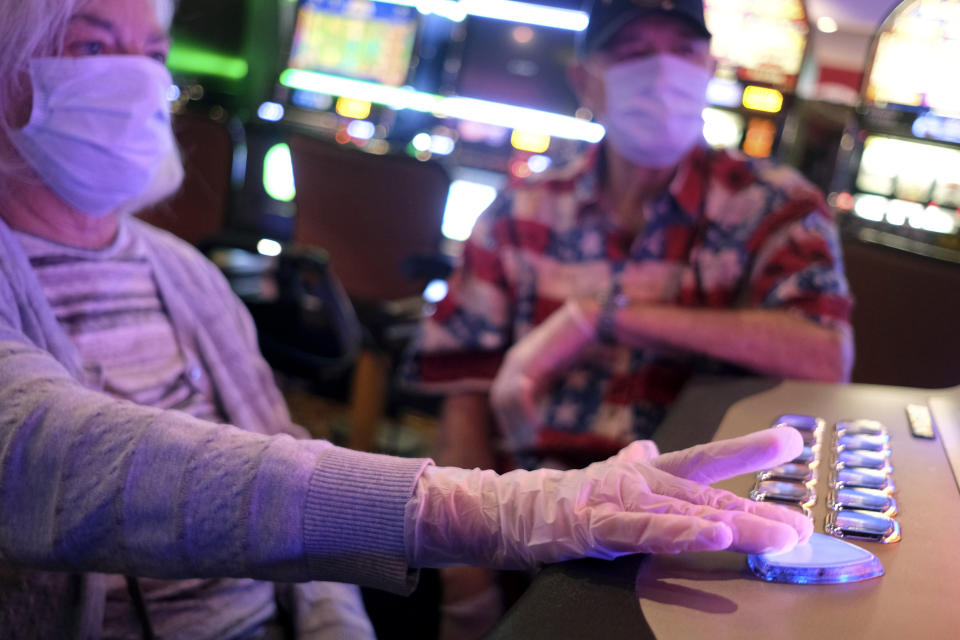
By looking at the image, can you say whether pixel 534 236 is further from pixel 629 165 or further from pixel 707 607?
pixel 707 607

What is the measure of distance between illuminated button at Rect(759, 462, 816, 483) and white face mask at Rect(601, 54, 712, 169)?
37.7 inches

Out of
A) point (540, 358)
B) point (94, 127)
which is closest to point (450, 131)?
point (540, 358)

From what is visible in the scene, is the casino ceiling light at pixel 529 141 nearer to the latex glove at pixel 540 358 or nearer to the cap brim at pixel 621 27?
the cap brim at pixel 621 27

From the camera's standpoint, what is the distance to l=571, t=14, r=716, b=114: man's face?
156 centimetres

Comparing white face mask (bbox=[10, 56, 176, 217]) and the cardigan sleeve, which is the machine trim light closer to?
white face mask (bbox=[10, 56, 176, 217])

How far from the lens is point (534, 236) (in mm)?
1652

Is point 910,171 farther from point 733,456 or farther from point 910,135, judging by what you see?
point 733,456

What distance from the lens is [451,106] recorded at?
13.7 ft

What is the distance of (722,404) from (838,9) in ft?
35.9

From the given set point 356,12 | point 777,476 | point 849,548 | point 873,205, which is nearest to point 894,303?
point 777,476

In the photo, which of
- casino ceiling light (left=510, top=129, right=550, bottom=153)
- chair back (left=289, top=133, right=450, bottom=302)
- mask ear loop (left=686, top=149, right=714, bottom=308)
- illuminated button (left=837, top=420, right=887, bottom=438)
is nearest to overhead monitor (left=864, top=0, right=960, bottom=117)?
casino ceiling light (left=510, top=129, right=550, bottom=153)

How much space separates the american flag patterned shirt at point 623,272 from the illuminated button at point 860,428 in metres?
0.49

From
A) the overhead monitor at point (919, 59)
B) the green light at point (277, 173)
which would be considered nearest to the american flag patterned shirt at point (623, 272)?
the overhead monitor at point (919, 59)

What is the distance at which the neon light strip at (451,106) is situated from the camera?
12.8ft
